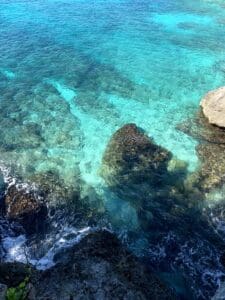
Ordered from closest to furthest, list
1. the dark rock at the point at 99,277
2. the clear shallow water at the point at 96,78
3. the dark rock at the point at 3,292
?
1. the dark rock at the point at 3,292
2. the dark rock at the point at 99,277
3. the clear shallow water at the point at 96,78

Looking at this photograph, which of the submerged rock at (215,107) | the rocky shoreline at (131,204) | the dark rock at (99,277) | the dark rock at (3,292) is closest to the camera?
the dark rock at (3,292)

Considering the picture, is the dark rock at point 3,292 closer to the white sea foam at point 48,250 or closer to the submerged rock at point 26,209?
the white sea foam at point 48,250

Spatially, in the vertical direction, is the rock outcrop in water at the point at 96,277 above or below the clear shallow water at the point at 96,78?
above

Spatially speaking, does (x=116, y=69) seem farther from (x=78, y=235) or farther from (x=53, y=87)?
(x=78, y=235)

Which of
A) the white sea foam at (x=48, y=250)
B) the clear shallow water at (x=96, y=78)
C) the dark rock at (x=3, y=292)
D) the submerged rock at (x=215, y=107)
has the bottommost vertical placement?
the white sea foam at (x=48, y=250)

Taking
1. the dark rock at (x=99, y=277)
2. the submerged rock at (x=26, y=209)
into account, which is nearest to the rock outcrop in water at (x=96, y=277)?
the dark rock at (x=99, y=277)

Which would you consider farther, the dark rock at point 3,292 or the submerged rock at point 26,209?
the submerged rock at point 26,209

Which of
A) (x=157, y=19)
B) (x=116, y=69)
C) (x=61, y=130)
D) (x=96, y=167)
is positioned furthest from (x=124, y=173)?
(x=157, y=19)

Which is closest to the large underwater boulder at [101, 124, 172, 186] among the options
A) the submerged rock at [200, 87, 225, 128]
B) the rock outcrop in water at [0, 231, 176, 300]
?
the submerged rock at [200, 87, 225, 128]
